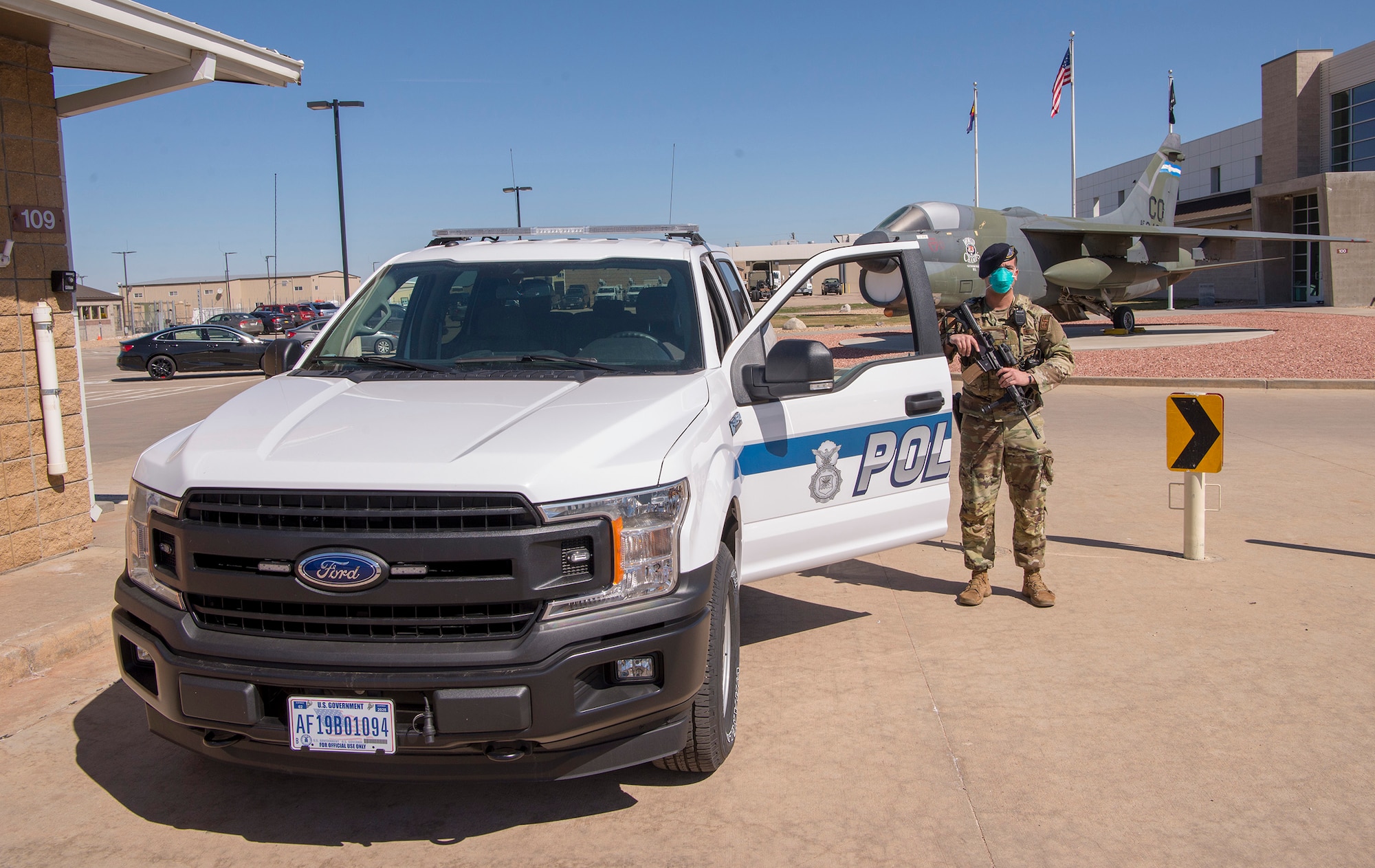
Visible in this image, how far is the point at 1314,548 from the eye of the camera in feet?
22.7

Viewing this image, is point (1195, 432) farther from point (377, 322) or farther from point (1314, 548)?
point (377, 322)

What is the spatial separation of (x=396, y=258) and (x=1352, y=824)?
4.65 m

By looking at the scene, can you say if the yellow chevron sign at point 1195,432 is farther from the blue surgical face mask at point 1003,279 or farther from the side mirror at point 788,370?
the side mirror at point 788,370

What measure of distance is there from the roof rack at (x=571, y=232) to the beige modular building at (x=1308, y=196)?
41.0m

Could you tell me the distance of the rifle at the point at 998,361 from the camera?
5676 mm

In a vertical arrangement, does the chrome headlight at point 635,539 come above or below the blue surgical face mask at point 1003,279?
below

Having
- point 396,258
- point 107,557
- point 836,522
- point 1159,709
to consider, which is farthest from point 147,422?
point 1159,709

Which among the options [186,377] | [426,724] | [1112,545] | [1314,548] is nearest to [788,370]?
[426,724]

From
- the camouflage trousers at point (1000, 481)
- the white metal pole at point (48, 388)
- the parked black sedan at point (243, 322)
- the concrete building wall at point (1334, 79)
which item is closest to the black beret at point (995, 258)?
the camouflage trousers at point (1000, 481)

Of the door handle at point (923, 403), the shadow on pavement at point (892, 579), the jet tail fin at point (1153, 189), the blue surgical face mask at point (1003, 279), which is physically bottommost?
the shadow on pavement at point (892, 579)

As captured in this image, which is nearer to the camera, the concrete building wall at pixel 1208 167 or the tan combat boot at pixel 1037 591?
the tan combat boot at pixel 1037 591

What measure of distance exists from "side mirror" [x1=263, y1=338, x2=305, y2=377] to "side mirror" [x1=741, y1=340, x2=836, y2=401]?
86.3 inches

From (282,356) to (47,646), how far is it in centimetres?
190

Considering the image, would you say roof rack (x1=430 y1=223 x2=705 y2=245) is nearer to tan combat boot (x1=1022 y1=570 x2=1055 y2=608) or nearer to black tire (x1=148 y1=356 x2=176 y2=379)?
tan combat boot (x1=1022 y1=570 x2=1055 y2=608)
